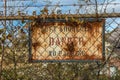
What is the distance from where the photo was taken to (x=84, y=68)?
257 inches

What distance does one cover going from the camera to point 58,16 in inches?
195

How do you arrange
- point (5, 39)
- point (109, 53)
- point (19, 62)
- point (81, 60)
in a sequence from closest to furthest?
point (81, 60) < point (5, 39) < point (109, 53) < point (19, 62)

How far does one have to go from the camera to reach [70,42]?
4.91m

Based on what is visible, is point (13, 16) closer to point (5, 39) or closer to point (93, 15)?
point (5, 39)

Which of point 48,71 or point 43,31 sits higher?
point 43,31

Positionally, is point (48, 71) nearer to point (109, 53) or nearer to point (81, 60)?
point (109, 53)

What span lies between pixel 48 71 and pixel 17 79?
508mm

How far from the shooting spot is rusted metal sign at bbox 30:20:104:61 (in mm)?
4887

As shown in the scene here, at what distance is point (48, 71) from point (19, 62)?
55cm

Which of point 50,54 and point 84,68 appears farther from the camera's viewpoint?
point 84,68

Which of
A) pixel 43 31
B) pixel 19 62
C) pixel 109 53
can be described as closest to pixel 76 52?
pixel 43 31

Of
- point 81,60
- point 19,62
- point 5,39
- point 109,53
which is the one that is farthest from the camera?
point 19,62

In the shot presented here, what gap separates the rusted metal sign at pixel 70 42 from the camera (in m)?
4.89

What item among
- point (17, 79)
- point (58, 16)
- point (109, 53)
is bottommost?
point (17, 79)
